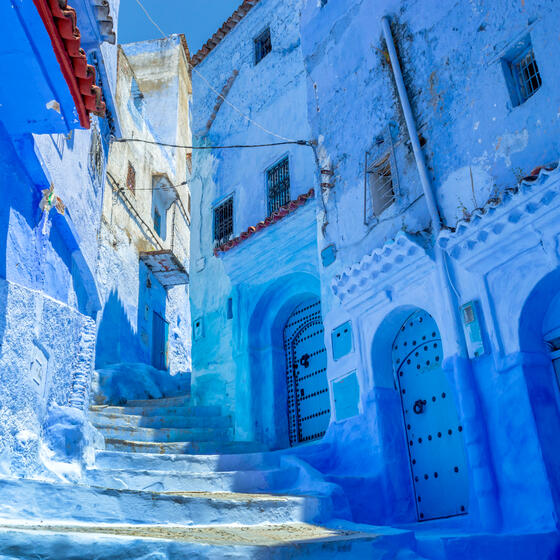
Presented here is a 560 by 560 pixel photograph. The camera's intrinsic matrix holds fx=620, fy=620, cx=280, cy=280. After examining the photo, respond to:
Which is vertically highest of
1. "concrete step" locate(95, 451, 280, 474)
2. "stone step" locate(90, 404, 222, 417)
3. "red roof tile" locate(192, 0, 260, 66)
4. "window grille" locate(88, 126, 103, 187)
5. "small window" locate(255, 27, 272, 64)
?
"red roof tile" locate(192, 0, 260, 66)

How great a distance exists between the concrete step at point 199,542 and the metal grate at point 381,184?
162 inches

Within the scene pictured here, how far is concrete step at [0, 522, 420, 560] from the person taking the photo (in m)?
3.19

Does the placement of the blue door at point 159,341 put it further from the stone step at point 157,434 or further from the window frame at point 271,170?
the stone step at point 157,434

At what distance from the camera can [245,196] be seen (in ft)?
38.9

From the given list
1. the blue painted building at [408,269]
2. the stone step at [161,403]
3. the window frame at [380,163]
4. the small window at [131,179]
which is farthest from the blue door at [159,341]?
the window frame at [380,163]

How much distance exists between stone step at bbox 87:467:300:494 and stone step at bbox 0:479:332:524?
74 centimetres

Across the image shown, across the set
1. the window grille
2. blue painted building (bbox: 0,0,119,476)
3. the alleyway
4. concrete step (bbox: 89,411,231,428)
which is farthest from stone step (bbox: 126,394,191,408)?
Answer: the window grille

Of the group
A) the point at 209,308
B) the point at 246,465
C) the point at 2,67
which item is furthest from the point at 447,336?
the point at 209,308

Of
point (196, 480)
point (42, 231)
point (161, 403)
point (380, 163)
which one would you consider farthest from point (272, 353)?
point (42, 231)

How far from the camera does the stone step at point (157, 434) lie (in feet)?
26.4

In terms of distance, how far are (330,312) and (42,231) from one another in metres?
3.91

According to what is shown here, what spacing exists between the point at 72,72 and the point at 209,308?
A: 716cm

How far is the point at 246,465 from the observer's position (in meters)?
7.43

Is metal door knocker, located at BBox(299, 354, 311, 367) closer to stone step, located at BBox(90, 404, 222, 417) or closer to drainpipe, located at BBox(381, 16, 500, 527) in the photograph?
stone step, located at BBox(90, 404, 222, 417)
